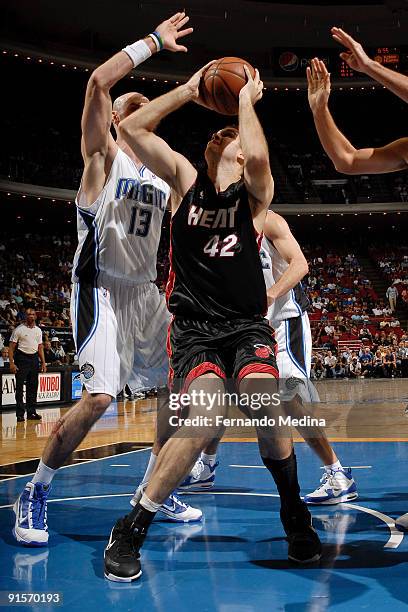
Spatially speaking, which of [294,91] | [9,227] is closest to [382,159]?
[9,227]

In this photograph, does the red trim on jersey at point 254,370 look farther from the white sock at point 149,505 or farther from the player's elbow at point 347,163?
the player's elbow at point 347,163

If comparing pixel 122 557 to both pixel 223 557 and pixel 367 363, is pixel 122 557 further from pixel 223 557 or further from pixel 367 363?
pixel 367 363

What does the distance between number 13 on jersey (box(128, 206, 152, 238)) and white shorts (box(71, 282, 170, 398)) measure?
0.34m

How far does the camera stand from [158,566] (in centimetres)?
316

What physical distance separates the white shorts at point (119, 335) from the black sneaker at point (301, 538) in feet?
4.00

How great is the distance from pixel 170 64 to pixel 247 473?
24.2 m

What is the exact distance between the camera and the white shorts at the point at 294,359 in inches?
187

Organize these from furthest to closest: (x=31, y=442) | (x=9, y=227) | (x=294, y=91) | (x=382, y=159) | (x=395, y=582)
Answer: (x=294, y=91)
(x=9, y=227)
(x=31, y=442)
(x=382, y=159)
(x=395, y=582)

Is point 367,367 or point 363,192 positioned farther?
point 363,192

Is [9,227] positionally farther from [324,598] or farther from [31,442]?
[324,598]

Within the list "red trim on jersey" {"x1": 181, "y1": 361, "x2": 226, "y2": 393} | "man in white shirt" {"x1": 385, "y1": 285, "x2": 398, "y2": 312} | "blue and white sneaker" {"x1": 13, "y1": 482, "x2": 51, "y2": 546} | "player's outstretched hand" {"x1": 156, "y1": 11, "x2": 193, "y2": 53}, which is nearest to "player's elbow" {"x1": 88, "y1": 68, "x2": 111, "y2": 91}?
"player's outstretched hand" {"x1": 156, "y1": 11, "x2": 193, "y2": 53}

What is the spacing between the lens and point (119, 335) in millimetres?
4082

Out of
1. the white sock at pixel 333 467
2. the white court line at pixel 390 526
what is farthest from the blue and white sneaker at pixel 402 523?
the white sock at pixel 333 467

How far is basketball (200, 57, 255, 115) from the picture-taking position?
350cm
